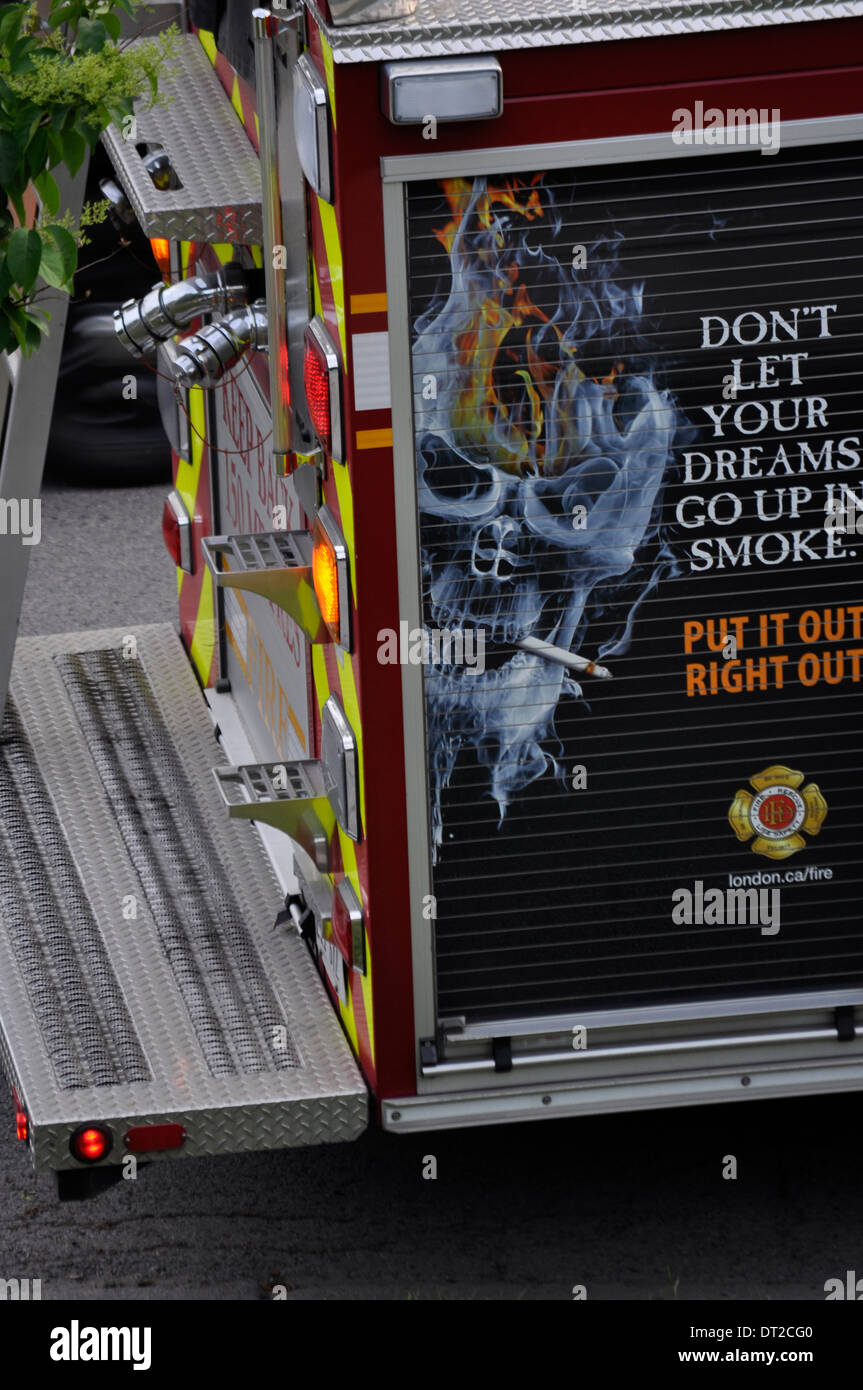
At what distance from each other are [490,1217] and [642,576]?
164cm

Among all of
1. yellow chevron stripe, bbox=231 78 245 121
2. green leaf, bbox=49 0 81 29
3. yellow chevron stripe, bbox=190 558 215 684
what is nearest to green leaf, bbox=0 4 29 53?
green leaf, bbox=49 0 81 29

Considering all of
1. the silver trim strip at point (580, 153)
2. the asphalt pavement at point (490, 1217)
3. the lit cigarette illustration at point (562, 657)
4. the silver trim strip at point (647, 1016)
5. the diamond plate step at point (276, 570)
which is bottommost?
the asphalt pavement at point (490, 1217)

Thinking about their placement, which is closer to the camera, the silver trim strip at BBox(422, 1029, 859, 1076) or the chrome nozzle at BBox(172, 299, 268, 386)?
the silver trim strip at BBox(422, 1029, 859, 1076)

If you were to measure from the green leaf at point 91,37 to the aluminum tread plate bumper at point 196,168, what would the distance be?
50 cm

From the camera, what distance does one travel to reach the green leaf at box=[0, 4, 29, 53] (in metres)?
4.25

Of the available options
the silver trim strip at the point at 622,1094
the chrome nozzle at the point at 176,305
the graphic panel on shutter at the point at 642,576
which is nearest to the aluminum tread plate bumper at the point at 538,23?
the graphic panel on shutter at the point at 642,576

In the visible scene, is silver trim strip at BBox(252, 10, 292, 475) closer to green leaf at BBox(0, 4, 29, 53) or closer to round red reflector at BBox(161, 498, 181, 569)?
green leaf at BBox(0, 4, 29, 53)

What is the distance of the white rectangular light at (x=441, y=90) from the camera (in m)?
3.88

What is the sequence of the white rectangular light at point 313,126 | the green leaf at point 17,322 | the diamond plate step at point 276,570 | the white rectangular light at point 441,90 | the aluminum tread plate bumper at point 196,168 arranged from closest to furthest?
the white rectangular light at point 441,90
the white rectangular light at point 313,126
the green leaf at point 17,322
the diamond plate step at point 276,570
the aluminum tread plate bumper at point 196,168

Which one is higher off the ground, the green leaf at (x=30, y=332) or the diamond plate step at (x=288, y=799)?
the green leaf at (x=30, y=332)

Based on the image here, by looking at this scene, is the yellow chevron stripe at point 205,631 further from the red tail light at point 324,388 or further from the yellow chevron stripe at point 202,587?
the red tail light at point 324,388

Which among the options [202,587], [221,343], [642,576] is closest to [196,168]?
[221,343]

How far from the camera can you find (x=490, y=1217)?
5.05 meters

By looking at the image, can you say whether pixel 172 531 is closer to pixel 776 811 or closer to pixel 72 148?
pixel 72 148
